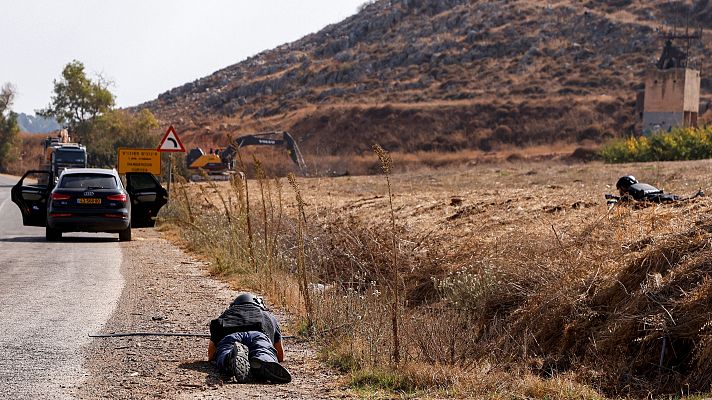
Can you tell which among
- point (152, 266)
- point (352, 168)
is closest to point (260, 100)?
point (352, 168)

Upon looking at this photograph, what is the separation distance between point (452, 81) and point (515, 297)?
9281cm

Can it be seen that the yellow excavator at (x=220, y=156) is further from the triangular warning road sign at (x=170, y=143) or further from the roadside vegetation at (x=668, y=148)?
the triangular warning road sign at (x=170, y=143)

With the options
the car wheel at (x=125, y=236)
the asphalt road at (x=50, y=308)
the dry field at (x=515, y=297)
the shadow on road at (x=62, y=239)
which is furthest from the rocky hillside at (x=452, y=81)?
the dry field at (x=515, y=297)

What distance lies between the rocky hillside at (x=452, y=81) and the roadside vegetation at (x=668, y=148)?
1204 inches

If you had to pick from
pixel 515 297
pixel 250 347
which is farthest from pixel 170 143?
pixel 250 347

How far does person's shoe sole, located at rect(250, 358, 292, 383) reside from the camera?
26.1ft

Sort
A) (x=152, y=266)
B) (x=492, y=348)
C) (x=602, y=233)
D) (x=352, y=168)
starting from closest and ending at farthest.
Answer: (x=492, y=348)
(x=602, y=233)
(x=152, y=266)
(x=352, y=168)

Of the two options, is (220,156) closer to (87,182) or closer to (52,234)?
(52,234)

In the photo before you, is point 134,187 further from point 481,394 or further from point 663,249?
point 481,394

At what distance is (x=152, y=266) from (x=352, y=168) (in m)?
52.7

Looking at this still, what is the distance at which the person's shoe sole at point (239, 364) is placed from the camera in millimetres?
7953

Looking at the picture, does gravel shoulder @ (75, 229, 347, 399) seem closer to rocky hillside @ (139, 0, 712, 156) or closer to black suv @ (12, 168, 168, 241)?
black suv @ (12, 168, 168, 241)

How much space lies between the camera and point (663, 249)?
11.8 meters

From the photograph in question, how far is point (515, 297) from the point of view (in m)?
13.3
